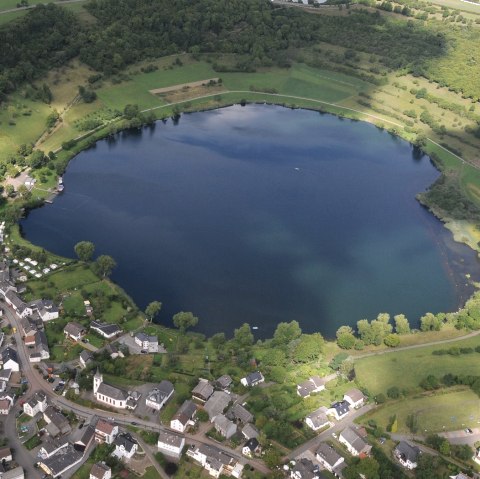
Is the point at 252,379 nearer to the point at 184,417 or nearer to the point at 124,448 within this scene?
the point at 184,417

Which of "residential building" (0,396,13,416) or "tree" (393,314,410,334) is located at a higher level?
"tree" (393,314,410,334)

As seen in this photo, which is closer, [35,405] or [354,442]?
[354,442]

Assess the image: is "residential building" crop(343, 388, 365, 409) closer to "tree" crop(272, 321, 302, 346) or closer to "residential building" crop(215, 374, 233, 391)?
"tree" crop(272, 321, 302, 346)

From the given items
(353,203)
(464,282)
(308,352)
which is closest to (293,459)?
(308,352)

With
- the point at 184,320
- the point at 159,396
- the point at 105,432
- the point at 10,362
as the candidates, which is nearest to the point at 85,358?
the point at 10,362

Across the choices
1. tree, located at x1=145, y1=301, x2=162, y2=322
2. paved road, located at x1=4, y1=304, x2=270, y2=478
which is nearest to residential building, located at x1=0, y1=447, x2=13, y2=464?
paved road, located at x1=4, y1=304, x2=270, y2=478

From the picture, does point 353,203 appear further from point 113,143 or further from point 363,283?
point 113,143
